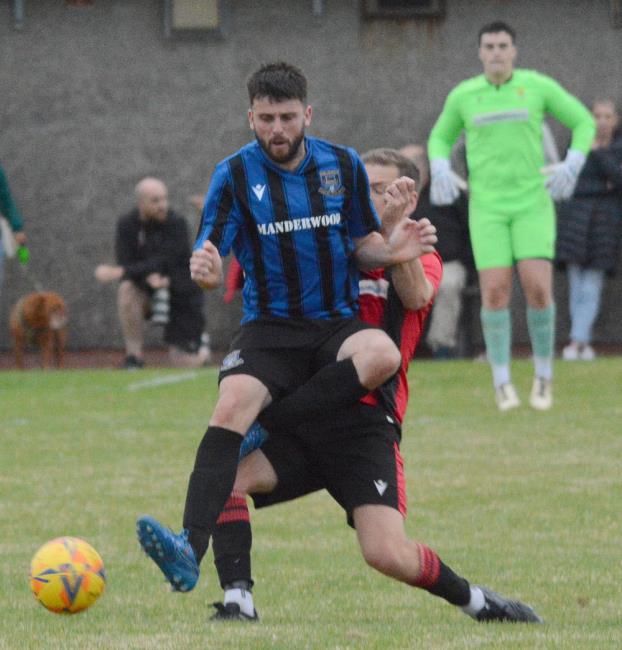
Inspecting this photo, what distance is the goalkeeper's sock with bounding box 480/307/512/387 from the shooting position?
1166cm

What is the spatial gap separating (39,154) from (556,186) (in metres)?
9.13

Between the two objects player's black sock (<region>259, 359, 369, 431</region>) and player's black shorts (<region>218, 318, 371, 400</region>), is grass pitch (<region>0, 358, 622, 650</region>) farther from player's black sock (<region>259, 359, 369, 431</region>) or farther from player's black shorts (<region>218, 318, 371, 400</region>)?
player's black shorts (<region>218, 318, 371, 400</region>)

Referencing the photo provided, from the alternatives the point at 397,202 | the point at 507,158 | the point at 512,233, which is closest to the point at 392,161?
the point at 397,202

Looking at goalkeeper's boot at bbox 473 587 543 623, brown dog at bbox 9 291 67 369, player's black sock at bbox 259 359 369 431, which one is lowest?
brown dog at bbox 9 291 67 369

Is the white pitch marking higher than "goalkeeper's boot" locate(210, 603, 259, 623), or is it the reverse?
"goalkeeper's boot" locate(210, 603, 259, 623)

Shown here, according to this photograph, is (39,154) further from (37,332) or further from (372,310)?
(372,310)

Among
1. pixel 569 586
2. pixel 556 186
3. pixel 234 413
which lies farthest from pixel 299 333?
pixel 556 186

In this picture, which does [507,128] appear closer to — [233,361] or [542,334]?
[542,334]

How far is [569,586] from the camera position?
6422 millimetres

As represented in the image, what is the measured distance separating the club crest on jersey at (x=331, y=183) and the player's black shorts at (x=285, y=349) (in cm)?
41

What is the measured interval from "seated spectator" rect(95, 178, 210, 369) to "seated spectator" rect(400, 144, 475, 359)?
221cm

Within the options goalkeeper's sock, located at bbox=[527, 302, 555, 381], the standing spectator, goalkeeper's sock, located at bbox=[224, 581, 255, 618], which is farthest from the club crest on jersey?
the standing spectator

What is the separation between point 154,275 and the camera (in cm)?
1595

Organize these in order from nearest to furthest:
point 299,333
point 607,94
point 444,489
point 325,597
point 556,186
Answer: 1. point 299,333
2. point 325,597
3. point 444,489
4. point 556,186
5. point 607,94
